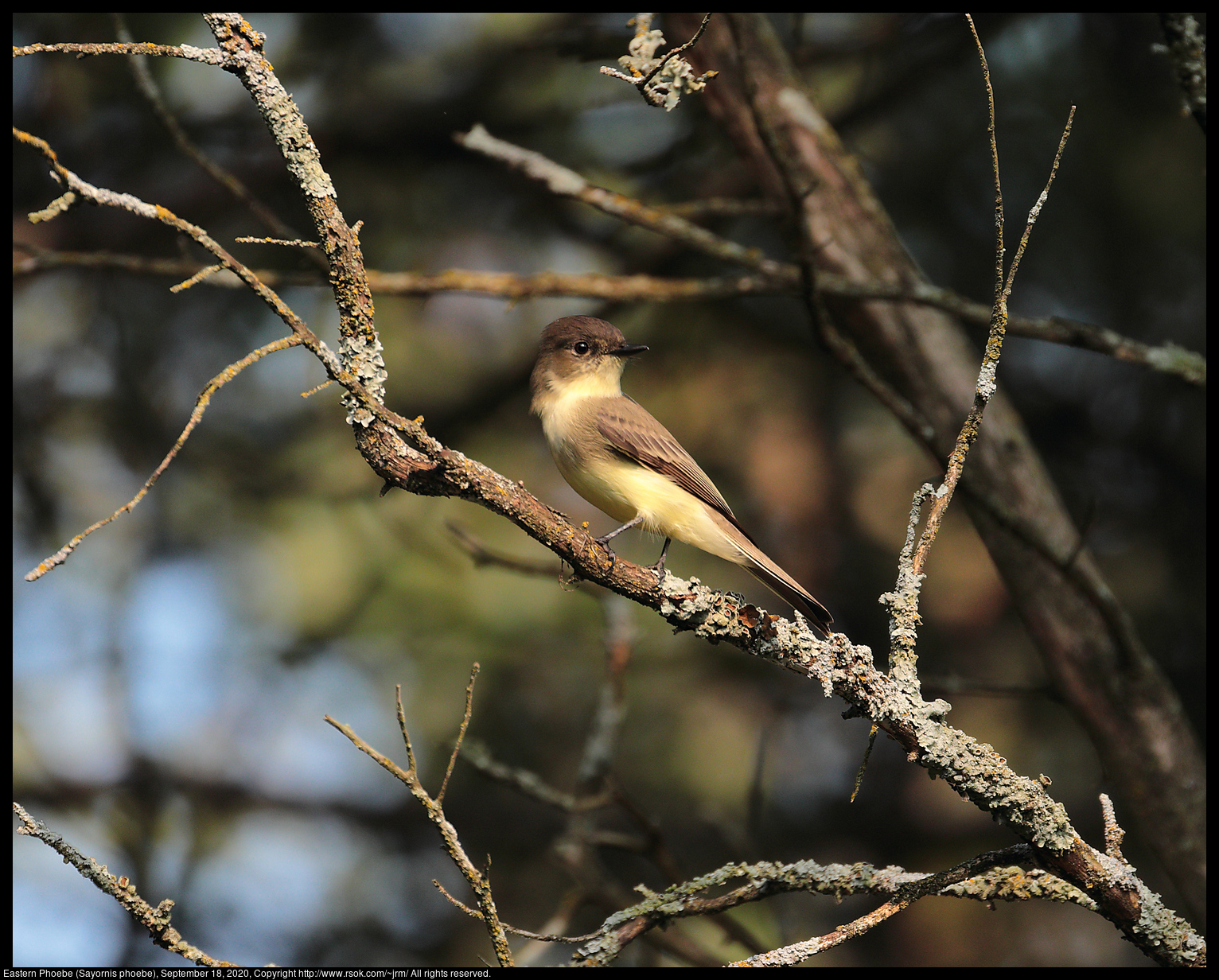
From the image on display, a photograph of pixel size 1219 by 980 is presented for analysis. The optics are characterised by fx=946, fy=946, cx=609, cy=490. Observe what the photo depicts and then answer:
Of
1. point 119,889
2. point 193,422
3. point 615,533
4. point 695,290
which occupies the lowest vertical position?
point 119,889

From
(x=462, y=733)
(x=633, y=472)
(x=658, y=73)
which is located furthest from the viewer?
(x=633, y=472)

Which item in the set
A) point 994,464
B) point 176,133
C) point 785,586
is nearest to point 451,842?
point 785,586

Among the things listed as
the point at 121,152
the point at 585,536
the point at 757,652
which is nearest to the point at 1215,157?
the point at 757,652

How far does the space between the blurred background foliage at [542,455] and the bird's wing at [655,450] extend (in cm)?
189

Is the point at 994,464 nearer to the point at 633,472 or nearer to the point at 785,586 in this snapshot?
A: the point at 785,586

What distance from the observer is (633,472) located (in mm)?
4180

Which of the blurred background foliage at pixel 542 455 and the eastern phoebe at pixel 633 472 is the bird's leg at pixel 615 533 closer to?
the eastern phoebe at pixel 633 472

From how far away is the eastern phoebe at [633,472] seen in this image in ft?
13.1

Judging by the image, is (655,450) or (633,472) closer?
(633,472)

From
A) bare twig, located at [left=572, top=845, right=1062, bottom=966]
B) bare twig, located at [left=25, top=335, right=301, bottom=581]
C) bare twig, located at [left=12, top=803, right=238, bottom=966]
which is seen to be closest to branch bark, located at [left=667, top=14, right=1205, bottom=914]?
bare twig, located at [left=572, top=845, right=1062, bottom=966]

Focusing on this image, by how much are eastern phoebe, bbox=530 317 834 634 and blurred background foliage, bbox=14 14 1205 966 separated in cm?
168

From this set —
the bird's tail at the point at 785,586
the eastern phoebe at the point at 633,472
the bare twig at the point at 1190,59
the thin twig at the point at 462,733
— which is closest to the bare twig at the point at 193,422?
the thin twig at the point at 462,733

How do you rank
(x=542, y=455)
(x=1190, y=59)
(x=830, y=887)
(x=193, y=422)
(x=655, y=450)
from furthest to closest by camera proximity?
(x=542, y=455) < (x=655, y=450) < (x=1190, y=59) < (x=830, y=887) < (x=193, y=422)

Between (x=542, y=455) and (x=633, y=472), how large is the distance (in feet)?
8.24
